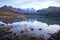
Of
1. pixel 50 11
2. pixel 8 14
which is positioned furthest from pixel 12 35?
pixel 50 11

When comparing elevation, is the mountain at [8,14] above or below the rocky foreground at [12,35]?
above

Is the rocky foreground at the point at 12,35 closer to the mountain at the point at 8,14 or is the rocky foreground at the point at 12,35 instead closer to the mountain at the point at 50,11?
the mountain at the point at 8,14

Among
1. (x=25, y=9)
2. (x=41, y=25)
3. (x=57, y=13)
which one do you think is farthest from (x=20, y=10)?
(x=57, y=13)

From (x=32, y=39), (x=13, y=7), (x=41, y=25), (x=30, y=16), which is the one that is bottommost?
(x=32, y=39)

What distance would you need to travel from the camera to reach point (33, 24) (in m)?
2.66

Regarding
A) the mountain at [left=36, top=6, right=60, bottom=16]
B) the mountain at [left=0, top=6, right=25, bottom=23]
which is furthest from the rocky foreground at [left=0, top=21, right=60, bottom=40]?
the mountain at [left=36, top=6, right=60, bottom=16]

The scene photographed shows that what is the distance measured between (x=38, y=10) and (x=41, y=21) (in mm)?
265

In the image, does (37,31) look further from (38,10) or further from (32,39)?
(38,10)

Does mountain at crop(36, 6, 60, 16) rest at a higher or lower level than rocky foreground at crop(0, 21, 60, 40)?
higher

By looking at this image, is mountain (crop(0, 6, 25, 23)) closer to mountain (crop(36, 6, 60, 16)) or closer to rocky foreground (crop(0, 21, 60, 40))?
rocky foreground (crop(0, 21, 60, 40))

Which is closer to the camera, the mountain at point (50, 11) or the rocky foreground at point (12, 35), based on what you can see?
the rocky foreground at point (12, 35)

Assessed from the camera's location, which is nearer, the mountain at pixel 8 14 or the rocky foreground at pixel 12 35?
the rocky foreground at pixel 12 35

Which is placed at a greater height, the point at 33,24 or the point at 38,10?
the point at 38,10

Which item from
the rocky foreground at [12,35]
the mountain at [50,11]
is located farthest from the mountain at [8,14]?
the mountain at [50,11]
